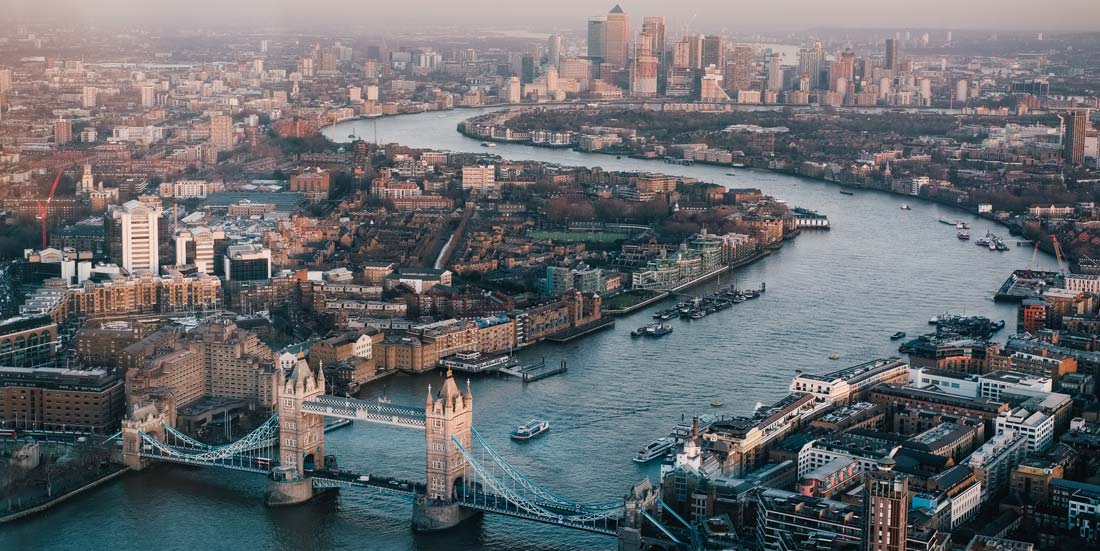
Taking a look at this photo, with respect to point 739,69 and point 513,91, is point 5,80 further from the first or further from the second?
point 739,69

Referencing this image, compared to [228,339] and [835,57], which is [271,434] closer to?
[228,339]

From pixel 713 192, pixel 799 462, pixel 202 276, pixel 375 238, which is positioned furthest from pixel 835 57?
pixel 799 462

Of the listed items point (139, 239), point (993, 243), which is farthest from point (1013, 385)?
point (993, 243)

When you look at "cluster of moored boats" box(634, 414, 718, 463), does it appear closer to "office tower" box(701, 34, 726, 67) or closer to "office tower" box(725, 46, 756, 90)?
"office tower" box(725, 46, 756, 90)

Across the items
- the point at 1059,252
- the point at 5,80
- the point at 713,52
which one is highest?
the point at 5,80

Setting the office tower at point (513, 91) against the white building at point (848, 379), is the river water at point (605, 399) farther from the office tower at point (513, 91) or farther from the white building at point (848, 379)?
the office tower at point (513, 91)

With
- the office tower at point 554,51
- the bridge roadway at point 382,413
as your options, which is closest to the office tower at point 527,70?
the office tower at point 554,51

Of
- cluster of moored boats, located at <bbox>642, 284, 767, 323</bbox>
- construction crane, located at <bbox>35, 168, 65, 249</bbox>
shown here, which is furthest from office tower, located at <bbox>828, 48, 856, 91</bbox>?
construction crane, located at <bbox>35, 168, 65, 249</bbox>
